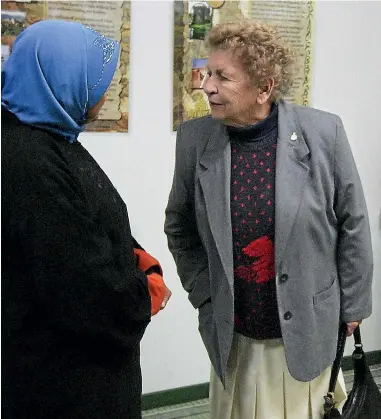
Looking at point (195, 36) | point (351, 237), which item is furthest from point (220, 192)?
point (195, 36)

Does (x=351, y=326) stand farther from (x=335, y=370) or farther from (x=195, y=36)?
(x=195, y=36)

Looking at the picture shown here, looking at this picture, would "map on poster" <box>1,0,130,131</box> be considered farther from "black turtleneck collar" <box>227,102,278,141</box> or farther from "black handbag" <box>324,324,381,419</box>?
"black handbag" <box>324,324,381,419</box>

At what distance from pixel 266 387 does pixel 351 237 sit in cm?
49

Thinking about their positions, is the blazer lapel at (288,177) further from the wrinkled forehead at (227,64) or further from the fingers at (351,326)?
the fingers at (351,326)

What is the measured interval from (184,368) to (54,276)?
160cm

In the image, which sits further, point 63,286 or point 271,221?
point 271,221

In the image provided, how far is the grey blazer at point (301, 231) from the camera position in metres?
1.59

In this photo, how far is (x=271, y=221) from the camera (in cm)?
159

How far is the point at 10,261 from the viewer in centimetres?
121

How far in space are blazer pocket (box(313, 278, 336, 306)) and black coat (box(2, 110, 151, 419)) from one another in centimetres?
53

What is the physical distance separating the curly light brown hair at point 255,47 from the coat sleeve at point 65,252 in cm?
61

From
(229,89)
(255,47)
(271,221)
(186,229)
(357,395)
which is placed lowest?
(357,395)

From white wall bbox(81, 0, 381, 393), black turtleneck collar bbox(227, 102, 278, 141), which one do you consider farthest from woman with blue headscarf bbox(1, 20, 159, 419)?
white wall bbox(81, 0, 381, 393)

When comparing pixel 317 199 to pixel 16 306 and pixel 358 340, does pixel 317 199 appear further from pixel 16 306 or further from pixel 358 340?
pixel 16 306
